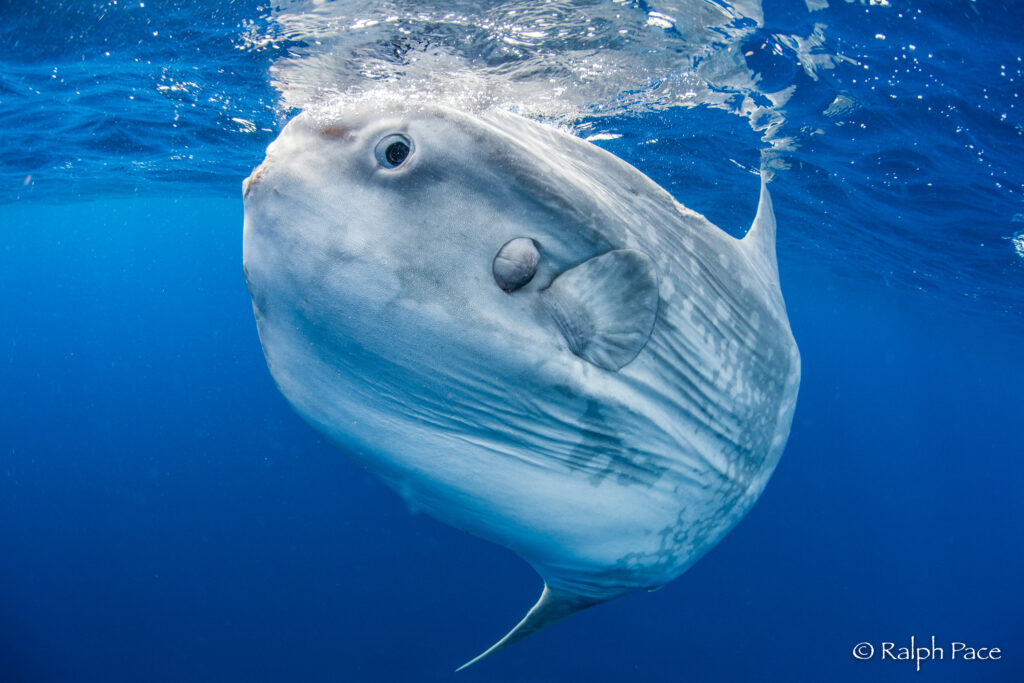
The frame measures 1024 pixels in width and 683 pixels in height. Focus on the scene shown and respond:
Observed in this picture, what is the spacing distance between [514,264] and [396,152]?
1.35ft

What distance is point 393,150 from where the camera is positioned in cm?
144

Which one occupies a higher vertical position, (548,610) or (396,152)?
(396,152)

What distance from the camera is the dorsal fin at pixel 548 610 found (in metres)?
2.57

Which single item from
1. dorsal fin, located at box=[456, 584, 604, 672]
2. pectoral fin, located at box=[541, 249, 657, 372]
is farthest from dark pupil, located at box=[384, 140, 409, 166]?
dorsal fin, located at box=[456, 584, 604, 672]

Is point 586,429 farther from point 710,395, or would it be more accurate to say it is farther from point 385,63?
point 385,63

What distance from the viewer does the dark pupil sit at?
1.43 m

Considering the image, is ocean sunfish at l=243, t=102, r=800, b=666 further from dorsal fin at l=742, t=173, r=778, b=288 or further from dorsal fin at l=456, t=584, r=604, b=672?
dorsal fin at l=742, t=173, r=778, b=288

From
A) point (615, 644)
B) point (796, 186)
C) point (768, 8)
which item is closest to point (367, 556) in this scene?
point (615, 644)

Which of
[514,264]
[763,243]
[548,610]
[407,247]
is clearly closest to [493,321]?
[514,264]

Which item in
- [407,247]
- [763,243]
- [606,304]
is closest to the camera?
[407,247]

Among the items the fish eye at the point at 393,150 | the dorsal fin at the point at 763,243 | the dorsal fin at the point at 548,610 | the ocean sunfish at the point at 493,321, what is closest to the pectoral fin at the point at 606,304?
the ocean sunfish at the point at 493,321

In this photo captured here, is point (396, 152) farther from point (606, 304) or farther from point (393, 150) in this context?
point (606, 304)

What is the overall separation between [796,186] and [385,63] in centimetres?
931

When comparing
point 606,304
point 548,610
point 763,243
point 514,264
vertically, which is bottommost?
point 548,610
